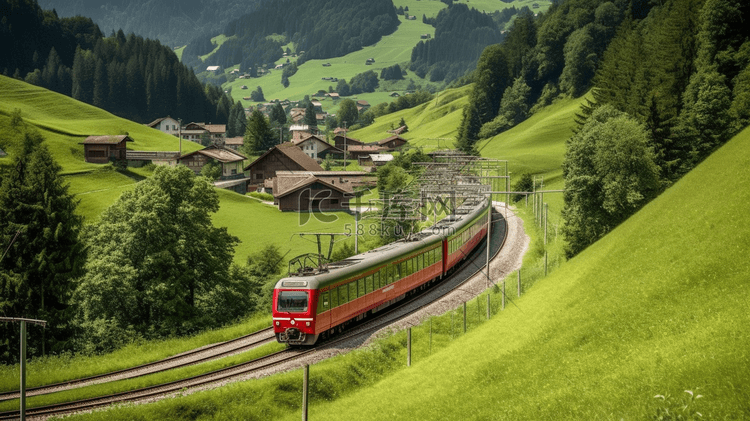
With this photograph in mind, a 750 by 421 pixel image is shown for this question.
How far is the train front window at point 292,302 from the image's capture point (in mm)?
29000

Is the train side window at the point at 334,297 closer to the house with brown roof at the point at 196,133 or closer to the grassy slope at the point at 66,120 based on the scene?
the grassy slope at the point at 66,120

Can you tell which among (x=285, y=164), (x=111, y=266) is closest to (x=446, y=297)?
(x=111, y=266)

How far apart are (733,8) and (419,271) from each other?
40279 mm

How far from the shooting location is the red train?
2914 centimetres

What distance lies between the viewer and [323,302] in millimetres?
29703

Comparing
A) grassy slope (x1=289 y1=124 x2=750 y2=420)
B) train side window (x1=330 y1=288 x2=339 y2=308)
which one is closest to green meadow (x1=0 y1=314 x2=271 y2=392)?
train side window (x1=330 y1=288 x2=339 y2=308)

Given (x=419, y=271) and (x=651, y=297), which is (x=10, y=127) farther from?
(x=651, y=297)

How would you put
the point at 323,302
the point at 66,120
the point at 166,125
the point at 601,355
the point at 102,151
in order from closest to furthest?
the point at 601,355 → the point at 323,302 → the point at 102,151 → the point at 66,120 → the point at 166,125

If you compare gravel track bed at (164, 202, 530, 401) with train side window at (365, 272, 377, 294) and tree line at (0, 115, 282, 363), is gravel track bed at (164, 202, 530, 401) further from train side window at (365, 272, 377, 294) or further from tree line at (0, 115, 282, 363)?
tree line at (0, 115, 282, 363)

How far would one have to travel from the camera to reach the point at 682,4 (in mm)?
67250

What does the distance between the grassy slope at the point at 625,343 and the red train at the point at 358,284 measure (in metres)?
5.28

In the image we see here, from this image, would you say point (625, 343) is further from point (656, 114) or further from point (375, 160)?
point (375, 160)

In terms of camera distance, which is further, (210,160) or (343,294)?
(210,160)

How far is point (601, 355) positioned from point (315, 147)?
136 meters
